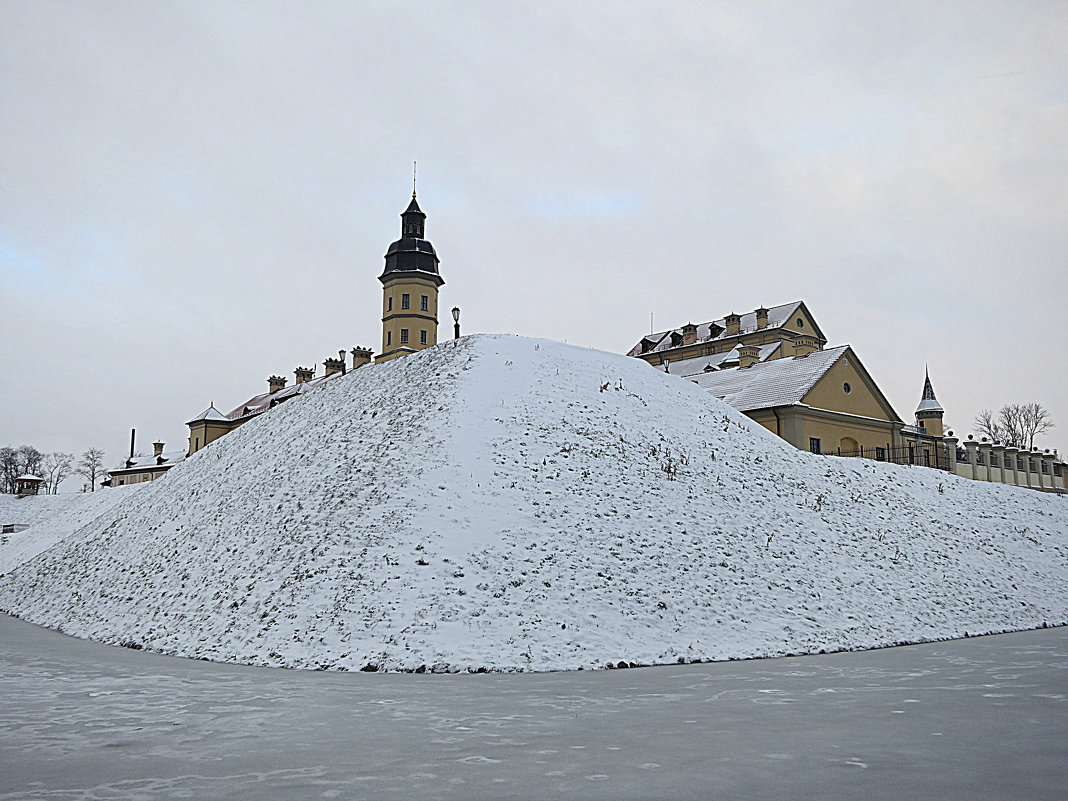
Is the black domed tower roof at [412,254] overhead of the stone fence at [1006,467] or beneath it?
overhead

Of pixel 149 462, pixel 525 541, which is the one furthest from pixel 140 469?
pixel 525 541

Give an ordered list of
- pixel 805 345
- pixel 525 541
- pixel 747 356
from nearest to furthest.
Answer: pixel 525 541, pixel 747 356, pixel 805 345

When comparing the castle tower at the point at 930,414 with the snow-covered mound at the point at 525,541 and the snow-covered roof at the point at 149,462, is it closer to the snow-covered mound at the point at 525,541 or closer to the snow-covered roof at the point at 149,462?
the snow-covered mound at the point at 525,541

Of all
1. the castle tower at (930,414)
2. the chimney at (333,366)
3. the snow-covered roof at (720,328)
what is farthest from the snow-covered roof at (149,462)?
the castle tower at (930,414)

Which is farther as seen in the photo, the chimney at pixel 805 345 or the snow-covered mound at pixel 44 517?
the chimney at pixel 805 345

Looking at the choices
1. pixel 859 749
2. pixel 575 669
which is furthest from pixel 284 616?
pixel 859 749

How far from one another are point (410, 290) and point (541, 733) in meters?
71.3

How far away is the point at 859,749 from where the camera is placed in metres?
7.08

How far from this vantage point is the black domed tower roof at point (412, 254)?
3039 inches

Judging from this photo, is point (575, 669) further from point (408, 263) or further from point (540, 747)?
point (408, 263)

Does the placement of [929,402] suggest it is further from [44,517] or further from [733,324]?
[44,517]

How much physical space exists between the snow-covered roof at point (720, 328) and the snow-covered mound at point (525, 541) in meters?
43.0

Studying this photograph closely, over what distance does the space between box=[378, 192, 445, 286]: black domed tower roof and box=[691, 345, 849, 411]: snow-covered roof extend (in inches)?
1578

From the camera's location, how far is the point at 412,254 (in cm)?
7744
